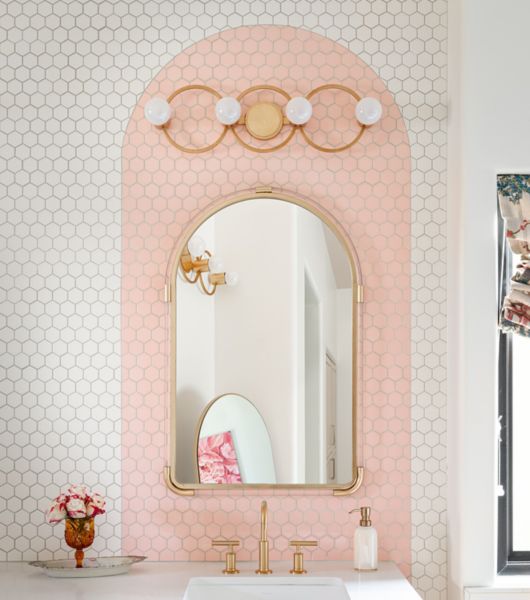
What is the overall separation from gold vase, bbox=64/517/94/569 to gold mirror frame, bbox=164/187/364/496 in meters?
0.28

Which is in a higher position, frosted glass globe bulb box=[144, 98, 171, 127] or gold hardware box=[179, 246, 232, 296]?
frosted glass globe bulb box=[144, 98, 171, 127]

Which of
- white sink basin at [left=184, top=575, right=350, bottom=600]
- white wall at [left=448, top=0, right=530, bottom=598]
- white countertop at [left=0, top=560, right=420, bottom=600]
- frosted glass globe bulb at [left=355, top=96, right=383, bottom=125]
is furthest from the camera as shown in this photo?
frosted glass globe bulb at [left=355, top=96, right=383, bottom=125]

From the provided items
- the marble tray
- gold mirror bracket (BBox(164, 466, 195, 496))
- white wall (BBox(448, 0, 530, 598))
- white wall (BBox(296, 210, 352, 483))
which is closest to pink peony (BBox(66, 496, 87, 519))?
the marble tray

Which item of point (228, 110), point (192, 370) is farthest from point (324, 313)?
point (228, 110)

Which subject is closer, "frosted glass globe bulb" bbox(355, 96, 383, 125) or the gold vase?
the gold vase

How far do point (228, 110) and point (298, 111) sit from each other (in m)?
0.21

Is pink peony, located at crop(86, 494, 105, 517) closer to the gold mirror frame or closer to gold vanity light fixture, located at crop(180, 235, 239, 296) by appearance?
the gold mirror frame

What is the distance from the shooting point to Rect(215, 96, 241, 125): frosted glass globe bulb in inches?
106

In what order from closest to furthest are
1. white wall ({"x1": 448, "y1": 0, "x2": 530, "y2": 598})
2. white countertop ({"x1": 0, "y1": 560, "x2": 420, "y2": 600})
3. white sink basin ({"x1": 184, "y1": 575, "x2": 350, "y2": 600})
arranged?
white countertop ({"x1": 0, "y1": 560, "x2": 420, "y2": 600}) < white sink basin ({"x1": 184, "y1": 575, "x2": 350, "y2": 600}) < white wall ({"x1": 448, "y1": 0, "x2": 530, "y2": 598})

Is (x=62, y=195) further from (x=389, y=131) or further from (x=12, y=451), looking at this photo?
(x=389, y=131)

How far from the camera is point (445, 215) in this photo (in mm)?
2801

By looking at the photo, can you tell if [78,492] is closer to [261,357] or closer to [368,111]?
[261,357]

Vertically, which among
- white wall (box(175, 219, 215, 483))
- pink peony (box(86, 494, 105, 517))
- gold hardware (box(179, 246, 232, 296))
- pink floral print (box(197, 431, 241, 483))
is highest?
gold hardware (box(179, 246, 232, 296))

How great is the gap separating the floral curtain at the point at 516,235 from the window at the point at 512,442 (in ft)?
0.18
